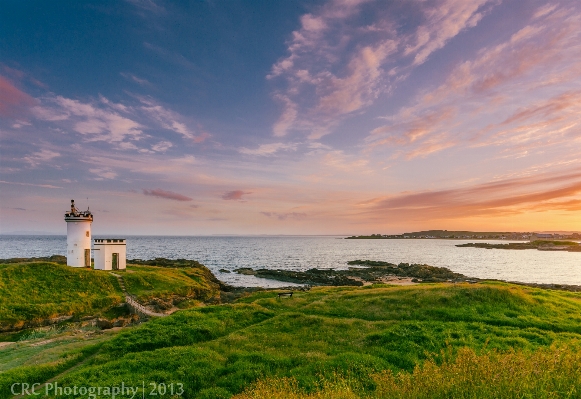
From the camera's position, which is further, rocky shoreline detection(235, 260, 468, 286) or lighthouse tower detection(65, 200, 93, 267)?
rocky shoreline detection(235, 260, 468, 286)

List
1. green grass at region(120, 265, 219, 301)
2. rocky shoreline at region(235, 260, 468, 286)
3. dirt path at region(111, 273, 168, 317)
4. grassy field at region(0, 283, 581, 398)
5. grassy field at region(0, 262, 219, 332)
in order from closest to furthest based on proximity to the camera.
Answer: grassy field at region(0, 283, 581, 398) → grassy field at region(0, 262, 219, 332) → dirt path at region(111, 273, 168, 317) → green grass at region(120, 265, 219, 301) → rocky shoreline at region(235, 260, 468, 286)

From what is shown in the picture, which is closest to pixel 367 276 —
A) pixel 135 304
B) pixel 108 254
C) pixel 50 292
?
pixel 135 304

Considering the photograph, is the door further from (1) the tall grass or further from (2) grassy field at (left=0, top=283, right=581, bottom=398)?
(1) the tall grass

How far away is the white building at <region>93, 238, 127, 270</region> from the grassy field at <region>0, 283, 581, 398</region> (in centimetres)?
3022

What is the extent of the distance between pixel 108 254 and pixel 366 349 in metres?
45.3

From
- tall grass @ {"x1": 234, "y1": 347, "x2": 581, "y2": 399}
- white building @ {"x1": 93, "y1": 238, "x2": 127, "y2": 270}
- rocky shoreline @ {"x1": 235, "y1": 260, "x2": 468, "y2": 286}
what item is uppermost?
white building @ {"x1": 93, "y1": 238, "x2": 127, "y2": 270}

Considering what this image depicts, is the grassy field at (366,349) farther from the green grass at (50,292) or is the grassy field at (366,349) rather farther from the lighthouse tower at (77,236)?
the lighthouse tower at (77,236)

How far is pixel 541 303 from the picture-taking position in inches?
969

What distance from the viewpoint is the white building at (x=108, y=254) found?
47438mm

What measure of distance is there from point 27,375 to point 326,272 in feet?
243

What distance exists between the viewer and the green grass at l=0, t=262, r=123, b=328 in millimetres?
31406

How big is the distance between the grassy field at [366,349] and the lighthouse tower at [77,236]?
31.0 metres

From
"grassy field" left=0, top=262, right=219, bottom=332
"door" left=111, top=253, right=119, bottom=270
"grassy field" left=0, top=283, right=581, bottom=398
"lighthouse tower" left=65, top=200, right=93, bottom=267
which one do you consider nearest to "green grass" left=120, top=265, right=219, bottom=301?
"grassy field" left=0, top=262, right=219, bottom=332

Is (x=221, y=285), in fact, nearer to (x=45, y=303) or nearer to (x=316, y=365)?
(x=45, y=303)
